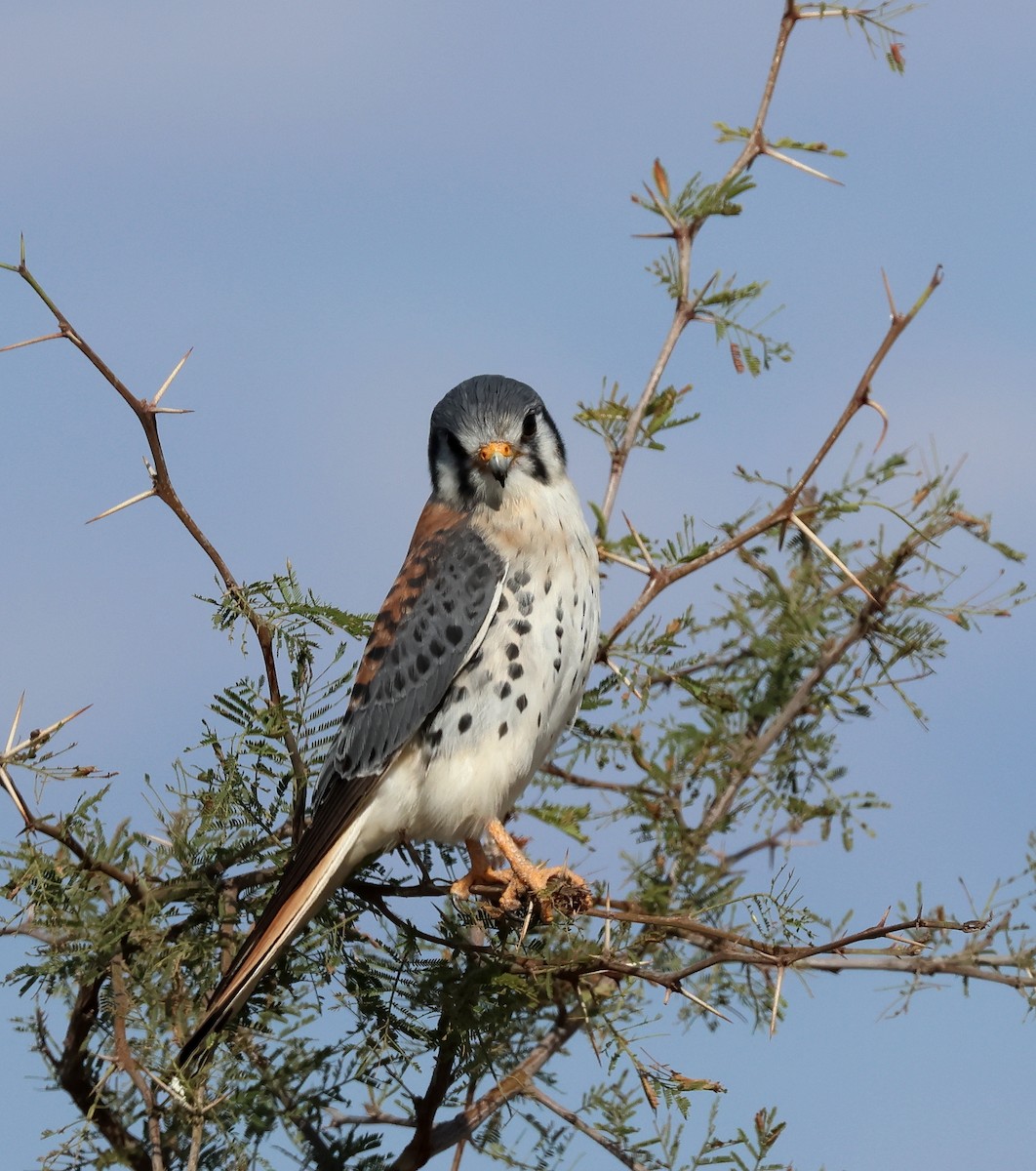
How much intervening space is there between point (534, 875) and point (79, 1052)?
1.19m

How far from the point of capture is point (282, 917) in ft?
10.9

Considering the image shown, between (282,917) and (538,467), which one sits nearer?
(282,917)

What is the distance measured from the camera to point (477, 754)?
12.7 ft

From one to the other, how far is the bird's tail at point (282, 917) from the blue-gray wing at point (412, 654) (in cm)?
14

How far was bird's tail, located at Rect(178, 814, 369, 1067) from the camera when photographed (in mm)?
3229

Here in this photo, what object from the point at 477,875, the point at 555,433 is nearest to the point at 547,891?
the point at 477,875

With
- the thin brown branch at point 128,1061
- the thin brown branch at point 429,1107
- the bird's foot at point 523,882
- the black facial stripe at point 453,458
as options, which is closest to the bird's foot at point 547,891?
the bird's foot at point 523,882

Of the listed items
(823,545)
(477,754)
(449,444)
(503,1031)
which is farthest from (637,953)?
(449,444)

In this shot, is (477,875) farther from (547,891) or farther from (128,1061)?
(128,1061)

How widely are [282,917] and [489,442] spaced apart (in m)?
1.62

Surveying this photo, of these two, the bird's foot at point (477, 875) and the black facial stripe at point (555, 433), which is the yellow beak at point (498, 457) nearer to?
the black facial stripe at point (555, 433)

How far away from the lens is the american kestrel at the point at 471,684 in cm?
381

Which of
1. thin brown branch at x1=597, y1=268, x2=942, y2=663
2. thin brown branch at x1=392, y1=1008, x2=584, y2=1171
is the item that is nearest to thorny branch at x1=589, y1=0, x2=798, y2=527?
thin brown branch at x1=597, y1=268, x2=942, y2=663

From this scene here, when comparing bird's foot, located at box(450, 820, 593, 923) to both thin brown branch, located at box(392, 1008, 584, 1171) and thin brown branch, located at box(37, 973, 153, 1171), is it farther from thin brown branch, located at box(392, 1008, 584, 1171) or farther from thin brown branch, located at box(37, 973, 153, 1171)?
thin brown branch, located at box(37, 973, 153, 1171)
